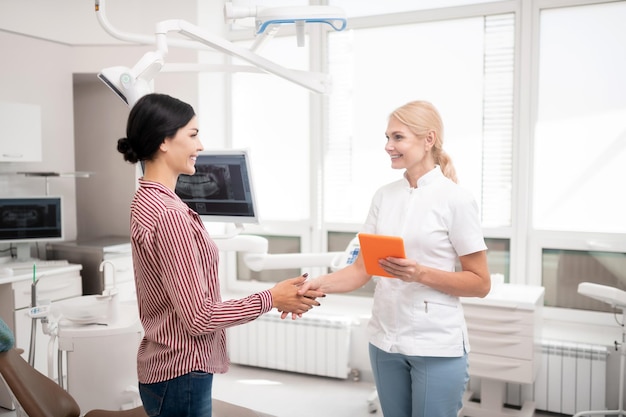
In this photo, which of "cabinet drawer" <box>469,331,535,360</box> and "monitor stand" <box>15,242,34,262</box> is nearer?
"cabinet drawer" <box>469,331,535,360</box>

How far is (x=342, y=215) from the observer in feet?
14.0

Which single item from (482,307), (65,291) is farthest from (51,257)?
(482,307)

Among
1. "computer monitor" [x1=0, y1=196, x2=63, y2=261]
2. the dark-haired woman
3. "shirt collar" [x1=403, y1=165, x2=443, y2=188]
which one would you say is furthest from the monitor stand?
"shirt collar" [x1=403, y1=165, x2=443, y2=188]

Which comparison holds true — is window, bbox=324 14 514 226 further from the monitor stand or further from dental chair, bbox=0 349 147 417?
dental chair, bbox=0 349 147 417

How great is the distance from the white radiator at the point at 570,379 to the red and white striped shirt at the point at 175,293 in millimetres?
2464

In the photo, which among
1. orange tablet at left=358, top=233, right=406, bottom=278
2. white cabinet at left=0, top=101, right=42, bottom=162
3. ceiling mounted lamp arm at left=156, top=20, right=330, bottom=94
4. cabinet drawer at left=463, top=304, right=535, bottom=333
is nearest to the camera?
orange tablet at left=358, top=233, right=406, bottom=278

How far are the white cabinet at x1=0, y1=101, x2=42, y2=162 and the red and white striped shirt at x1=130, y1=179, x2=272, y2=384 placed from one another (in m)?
2.81

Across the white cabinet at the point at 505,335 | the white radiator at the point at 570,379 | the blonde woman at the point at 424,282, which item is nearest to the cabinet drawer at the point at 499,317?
the white cabinet at the point at 505,335

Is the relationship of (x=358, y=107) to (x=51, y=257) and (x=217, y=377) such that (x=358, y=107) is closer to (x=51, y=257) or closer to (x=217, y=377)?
(x=217, y=377)

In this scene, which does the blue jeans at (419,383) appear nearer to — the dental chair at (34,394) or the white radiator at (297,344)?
the dental chair at (34,394)

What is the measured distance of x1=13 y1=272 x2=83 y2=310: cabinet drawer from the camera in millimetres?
3465

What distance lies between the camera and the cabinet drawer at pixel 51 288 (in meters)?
3.46

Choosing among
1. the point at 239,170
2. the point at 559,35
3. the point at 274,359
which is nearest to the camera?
the point at 239,170

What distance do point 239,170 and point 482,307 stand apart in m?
1.58
